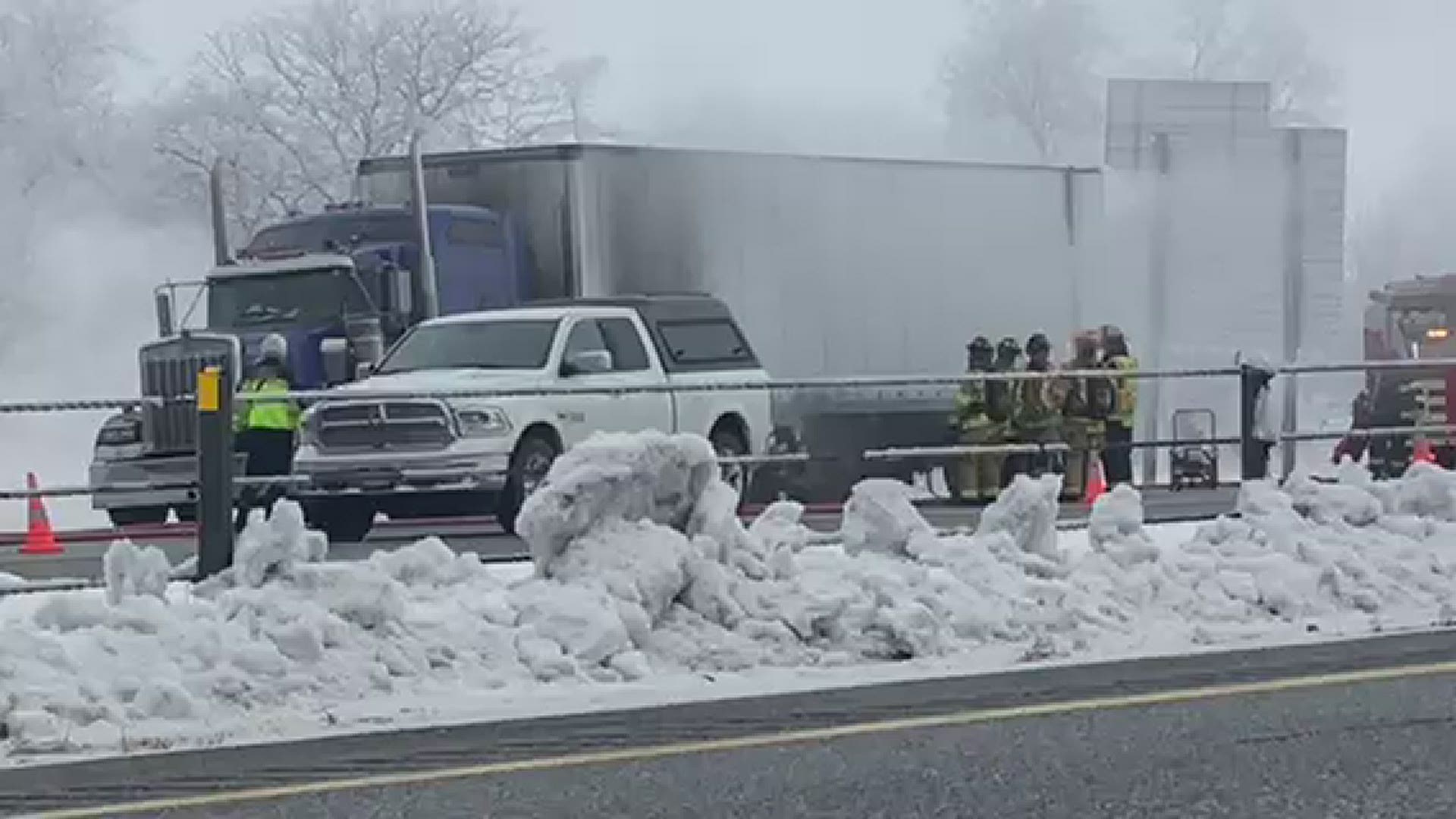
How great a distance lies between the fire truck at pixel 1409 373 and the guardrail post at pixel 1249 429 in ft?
15.1

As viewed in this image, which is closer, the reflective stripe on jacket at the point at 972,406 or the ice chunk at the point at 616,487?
the ice chunk at the point at 616,487

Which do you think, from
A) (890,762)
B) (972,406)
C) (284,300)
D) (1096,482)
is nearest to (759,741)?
(890,762)

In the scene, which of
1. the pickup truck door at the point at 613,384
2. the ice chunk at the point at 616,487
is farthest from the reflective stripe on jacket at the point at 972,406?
the ice chunk at the point at 616,487

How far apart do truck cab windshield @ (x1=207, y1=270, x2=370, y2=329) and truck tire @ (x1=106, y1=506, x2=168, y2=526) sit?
2.54m

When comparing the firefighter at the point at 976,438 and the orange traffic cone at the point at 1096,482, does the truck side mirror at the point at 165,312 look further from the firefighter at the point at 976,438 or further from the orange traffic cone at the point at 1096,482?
the orange traffic cone at the point at 1096,482

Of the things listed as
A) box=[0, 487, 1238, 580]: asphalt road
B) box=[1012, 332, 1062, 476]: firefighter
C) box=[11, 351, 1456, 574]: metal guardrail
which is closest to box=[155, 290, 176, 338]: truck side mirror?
box=[0, 487, 1238, 580]: asphalt road

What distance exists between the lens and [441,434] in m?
16.4

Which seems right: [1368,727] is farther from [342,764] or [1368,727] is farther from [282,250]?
[282,250]

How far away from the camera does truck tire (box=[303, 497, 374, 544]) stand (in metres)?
16.5

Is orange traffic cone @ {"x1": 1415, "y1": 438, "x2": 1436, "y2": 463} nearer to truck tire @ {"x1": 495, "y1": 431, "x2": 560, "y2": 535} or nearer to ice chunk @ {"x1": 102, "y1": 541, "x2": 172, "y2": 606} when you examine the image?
truck tire @ {"x1": 495, "y1": 431, "x2": 560, "y2": 535}

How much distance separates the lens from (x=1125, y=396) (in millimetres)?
19516

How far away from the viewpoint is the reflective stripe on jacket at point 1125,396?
63.8 feet

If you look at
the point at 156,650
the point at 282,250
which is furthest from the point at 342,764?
the point at 282,250

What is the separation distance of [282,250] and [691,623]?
12560 millimetres
